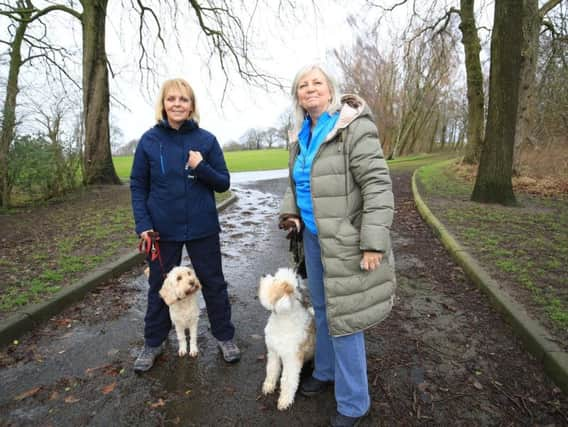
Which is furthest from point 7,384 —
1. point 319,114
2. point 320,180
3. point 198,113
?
point 319,114

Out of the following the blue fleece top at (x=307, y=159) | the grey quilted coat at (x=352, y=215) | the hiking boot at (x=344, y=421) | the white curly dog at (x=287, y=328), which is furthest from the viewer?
the white curly dog at (x=287, y=328)

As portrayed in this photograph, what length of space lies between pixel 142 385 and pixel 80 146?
378 inches

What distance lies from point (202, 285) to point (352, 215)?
1.68 m

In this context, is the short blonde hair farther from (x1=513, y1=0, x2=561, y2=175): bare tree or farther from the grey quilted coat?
(x1=513, y1=0, x2=561, y2=175): bare tree

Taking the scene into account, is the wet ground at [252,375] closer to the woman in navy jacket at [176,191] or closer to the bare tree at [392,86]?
the woman in navy jacket at [176,191]

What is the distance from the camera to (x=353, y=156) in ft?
6.93

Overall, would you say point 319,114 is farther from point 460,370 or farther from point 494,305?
point 494,305

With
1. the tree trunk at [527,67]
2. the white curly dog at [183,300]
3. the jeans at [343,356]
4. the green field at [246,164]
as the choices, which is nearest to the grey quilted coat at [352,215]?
the jeans at [343,356]

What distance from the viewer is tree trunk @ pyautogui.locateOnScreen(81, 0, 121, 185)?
1222 centimetres

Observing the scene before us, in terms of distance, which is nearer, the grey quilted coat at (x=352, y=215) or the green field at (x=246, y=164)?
the grey quilted coat at (x=352, y=215)

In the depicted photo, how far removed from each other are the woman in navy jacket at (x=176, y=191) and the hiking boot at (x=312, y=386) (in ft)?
2.33

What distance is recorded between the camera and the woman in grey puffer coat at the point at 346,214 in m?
2.10

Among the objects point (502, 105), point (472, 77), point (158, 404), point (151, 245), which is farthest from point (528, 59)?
point (158, 404)

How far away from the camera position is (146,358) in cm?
313
